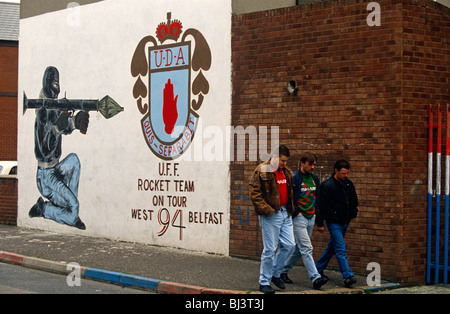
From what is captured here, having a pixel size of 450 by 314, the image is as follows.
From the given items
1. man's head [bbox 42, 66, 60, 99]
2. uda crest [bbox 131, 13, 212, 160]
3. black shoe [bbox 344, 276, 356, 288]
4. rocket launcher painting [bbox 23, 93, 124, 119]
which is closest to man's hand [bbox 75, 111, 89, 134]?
rocket launcher painting [bbox 23, 93, 124, 119]

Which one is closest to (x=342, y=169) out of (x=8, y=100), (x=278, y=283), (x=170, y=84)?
(x=278, y=283)

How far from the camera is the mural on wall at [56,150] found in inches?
607

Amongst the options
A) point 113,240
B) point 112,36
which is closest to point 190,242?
point 113,240

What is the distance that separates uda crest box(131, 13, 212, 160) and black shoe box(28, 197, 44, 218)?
395cm

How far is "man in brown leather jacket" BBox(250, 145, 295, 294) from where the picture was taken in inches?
360

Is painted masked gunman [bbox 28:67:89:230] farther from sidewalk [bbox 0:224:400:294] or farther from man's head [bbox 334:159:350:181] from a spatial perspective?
man's head [bbox 334:159:350:181]

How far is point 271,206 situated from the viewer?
30.1ft

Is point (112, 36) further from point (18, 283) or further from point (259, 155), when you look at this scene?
point (18, 283)

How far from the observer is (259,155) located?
1205 centimetres

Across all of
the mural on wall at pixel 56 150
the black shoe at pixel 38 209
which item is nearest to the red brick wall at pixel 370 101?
the mural on wall at pixel 56 150

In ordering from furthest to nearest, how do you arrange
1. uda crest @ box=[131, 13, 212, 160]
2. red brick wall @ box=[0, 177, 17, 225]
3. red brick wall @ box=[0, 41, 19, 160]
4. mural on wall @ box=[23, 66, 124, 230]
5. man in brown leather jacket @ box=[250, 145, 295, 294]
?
red brick wall @ box=[0, 41, 19, 160] < red brick wall @ box=[0, 177, 17, 225] < mural on wall @ box=[23, 66, 124, 230] < uda crest @ box=[131, 13, 212, 160] < man in brown leather jacket @ box=[250, 145, 295, 294]

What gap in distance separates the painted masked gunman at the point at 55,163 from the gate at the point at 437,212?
25.7 feet

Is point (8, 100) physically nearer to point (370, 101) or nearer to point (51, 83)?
point (51, 83)

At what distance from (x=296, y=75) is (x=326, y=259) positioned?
326 cm
